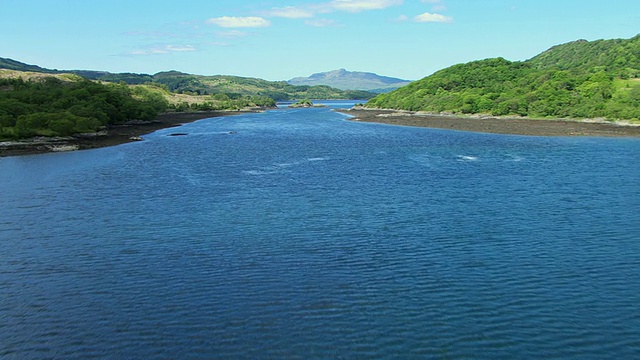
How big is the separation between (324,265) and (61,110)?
397ft

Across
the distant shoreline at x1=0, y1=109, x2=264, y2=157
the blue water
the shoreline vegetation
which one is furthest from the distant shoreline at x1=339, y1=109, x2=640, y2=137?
the distant shoreline at x1=0, y1=109, x2=264, y2=157

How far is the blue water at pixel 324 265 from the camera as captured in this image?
83.8 feet

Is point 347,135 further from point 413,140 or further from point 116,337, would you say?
point 116,337

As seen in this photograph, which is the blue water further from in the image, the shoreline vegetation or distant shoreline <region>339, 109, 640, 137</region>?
distant shoreline <region>339, 109, 640, 137</region>

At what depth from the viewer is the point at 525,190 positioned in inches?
2368

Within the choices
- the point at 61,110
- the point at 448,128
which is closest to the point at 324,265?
the point at 61,110

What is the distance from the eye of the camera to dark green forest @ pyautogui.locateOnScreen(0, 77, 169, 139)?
4577 inches

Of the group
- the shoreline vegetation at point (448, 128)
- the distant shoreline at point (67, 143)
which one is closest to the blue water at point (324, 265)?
the distant shoreline at point (67, 143)

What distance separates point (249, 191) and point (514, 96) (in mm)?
160568

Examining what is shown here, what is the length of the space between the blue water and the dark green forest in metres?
51.1

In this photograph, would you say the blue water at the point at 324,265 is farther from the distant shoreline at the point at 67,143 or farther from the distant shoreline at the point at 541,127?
the distant shoreline at the point at 541,127

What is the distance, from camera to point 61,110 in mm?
132000

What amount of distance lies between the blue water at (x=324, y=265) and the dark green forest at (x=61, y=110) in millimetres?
51065

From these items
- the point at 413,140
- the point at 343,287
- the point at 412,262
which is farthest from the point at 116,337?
the point at 413,140
